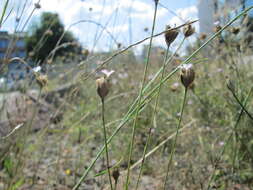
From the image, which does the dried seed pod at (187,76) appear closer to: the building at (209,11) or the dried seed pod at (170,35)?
the dried seed pod at (170,35)

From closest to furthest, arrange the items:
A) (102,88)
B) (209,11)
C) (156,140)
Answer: (102,88) → (156,140) → (209,11)

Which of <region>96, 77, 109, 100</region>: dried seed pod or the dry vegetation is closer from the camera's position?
<region>96, 77, 109, 100</region>: dried seed pod

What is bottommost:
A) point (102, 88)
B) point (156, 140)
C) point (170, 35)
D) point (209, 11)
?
point (156, 140)

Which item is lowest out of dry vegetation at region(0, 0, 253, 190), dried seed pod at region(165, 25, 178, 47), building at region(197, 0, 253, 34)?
dry vegetation at region(0, 0, 253, 190)

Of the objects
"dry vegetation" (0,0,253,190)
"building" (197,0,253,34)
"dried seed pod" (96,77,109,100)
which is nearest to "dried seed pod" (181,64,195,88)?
"dry vegetation" (0,0,253,190)

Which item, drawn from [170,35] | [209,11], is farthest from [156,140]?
[170,35]

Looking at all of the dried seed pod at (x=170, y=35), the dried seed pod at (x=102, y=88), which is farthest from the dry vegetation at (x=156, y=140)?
the dried seed pod at (x=102, y=88)

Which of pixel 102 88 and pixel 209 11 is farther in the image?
pixel 209 11

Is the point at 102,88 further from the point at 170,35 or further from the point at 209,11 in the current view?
the point at 209,11

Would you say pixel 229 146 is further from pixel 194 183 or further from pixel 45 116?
pixel 45 116

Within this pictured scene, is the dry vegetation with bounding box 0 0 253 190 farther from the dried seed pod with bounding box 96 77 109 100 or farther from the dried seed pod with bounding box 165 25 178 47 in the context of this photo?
the dried seed pod with bounding box 96 77 109 100

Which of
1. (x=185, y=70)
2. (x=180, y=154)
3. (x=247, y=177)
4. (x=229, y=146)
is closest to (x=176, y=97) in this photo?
(x=180, y=154)

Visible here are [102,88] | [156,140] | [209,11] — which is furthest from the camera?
[209,11]
